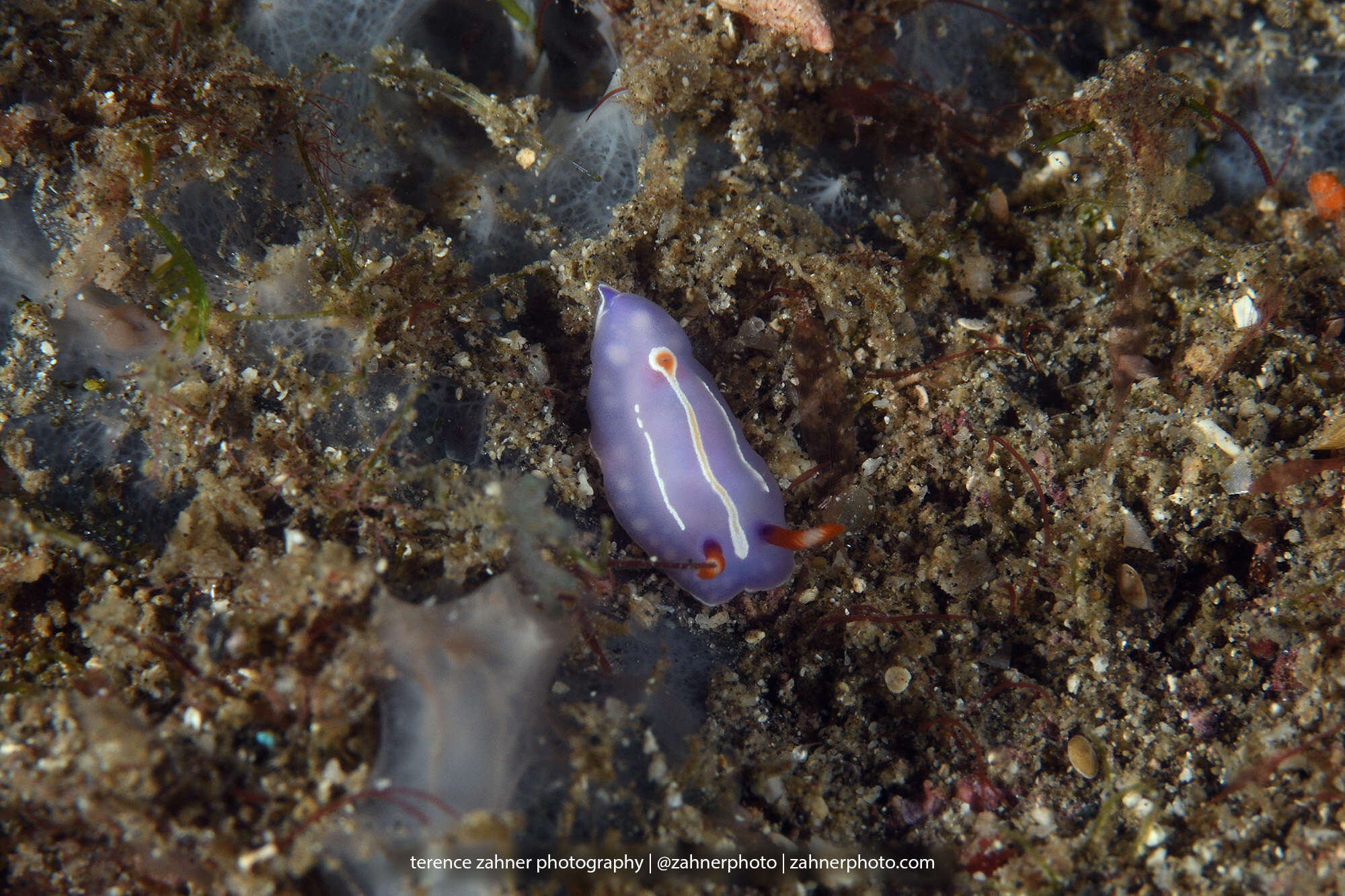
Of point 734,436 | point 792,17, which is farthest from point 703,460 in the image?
point 792,17

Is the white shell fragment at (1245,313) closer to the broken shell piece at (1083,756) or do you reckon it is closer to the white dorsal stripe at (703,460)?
the broken shell piece at (1083,756)

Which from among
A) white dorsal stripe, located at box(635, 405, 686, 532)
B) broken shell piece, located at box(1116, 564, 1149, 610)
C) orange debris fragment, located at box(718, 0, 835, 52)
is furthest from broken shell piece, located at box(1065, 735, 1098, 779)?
orange debris fragment, located at box(718, 0, 835, 52)

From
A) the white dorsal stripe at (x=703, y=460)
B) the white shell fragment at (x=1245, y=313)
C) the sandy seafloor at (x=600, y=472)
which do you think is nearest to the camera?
the sandy seafloor at (x=600, y=472)

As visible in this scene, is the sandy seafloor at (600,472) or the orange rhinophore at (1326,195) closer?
the sandy seafloor at (600,472)

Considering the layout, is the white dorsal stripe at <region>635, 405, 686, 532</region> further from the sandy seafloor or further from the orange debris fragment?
the orange debris fragment

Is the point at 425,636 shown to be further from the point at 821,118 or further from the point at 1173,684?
the point at 821,118

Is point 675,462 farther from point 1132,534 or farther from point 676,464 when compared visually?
point 1132,534

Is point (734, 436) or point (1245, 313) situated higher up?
point (1245, 313)

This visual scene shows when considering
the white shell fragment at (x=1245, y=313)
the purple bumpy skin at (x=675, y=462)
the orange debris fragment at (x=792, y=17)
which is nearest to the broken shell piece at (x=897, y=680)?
the purple bumpy skin at (x=675, y=462)
